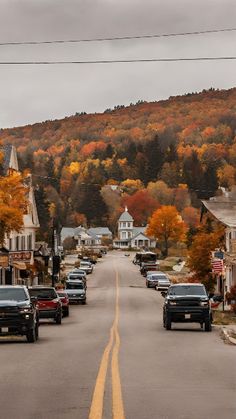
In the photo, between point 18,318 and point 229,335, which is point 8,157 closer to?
point 229,335

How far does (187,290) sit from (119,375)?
66.2 ft

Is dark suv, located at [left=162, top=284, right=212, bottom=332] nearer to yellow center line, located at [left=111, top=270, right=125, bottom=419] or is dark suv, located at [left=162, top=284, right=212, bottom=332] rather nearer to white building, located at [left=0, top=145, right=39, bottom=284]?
yellow center line, located at [left=111, top=270, right=125, bottom=419]

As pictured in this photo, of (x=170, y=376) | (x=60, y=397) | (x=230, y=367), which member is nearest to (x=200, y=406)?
(x=60, y=397)

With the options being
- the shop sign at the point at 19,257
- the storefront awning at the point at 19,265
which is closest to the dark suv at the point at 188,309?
the shop sign at the point at 19,257

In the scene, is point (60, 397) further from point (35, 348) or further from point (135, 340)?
point (135, 340)

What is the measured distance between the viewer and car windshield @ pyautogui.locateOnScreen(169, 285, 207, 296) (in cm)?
3897

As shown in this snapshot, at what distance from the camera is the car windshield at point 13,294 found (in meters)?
30.8

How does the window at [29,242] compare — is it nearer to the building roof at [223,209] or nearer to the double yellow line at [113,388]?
the building roof at [223,209]

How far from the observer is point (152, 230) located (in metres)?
192

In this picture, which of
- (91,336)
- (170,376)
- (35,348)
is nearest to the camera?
(170,376)

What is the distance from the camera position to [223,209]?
261ft

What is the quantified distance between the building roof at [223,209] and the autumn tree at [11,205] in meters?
18.8

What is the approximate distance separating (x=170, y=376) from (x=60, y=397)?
168 inches

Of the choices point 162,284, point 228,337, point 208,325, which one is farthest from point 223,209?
point 228,337
